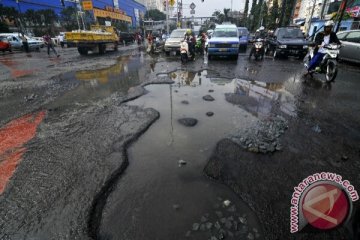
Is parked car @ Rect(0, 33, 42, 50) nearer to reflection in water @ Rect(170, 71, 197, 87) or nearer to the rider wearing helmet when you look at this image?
reflection in water @ Rect(170, 71, 197, 87)

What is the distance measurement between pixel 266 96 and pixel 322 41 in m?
3.78

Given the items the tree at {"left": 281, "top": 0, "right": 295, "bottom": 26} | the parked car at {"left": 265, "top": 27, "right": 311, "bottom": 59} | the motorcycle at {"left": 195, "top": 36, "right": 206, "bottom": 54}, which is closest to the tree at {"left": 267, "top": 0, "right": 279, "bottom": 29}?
the tree at {"left": 281, "top": 0, "right": 295, "bottom": 26}

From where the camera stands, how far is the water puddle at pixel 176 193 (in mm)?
2164

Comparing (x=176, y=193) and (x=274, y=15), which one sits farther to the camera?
(x=274, y=15)

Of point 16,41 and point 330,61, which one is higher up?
point 330,61

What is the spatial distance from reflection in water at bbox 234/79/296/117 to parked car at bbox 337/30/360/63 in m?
6.56

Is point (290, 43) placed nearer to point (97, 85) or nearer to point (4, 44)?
point (97, 85)

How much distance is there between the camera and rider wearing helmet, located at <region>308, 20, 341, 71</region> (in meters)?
7.40

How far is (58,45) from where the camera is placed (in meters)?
33.9

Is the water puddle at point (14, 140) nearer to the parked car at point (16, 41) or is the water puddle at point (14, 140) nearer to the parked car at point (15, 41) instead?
the parked car at point (15, 41)

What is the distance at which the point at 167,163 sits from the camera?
10.6 ft

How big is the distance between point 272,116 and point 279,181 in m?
2.31

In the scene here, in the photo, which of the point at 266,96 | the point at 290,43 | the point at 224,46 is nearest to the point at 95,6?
the point at 224,46

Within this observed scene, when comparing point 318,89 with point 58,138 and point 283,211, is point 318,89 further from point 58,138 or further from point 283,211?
point 58,138
